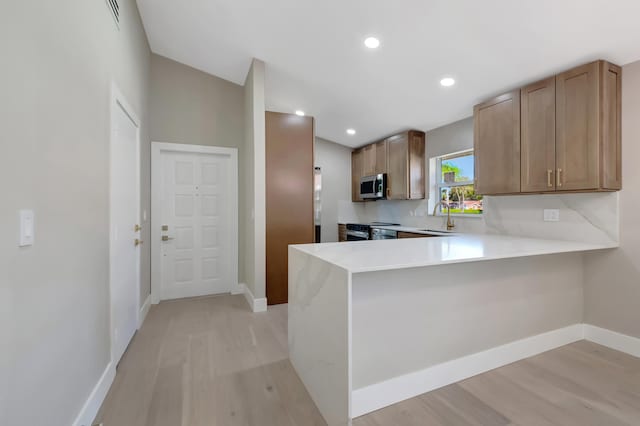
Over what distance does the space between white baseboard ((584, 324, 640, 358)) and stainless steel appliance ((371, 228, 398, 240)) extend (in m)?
2.26

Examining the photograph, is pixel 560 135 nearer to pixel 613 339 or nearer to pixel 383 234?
pixel 613 339

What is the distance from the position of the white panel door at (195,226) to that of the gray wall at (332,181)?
7.20 ft

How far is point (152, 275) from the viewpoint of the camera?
12.4ft

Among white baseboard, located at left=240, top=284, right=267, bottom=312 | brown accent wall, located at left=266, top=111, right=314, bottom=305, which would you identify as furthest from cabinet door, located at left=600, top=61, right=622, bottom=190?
white baseboard, located at left=240, top=284, right=267, bottom=312

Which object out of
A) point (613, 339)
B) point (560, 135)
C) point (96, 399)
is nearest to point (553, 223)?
point (560, 135)

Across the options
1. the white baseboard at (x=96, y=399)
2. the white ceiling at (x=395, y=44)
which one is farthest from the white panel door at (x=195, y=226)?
the white baseboard at (x=96, y=399)

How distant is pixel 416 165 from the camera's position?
4.59 meters

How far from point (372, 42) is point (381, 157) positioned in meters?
2.68

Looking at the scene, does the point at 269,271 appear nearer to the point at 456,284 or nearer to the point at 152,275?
the point at 152,275

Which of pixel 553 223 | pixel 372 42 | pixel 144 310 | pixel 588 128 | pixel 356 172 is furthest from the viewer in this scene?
pixel 356 172

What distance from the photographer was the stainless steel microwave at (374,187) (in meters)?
5.01

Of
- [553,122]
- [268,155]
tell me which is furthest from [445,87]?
[268,155]

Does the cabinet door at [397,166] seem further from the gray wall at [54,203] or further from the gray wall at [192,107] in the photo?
the gray wall at [54,203]

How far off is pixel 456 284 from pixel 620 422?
108 centimetres
